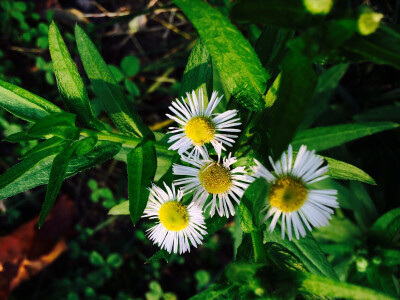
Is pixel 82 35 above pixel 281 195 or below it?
above

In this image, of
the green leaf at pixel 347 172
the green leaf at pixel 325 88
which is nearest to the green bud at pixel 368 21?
the green leaf at pixel 347 172

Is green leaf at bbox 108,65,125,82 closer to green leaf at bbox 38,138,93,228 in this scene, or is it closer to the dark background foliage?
the dark background foliage

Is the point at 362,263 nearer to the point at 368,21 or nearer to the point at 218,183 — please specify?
the point at 218,183

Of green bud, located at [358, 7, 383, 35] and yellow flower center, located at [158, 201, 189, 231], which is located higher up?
green bud, located at [358, 7, 383, 35]

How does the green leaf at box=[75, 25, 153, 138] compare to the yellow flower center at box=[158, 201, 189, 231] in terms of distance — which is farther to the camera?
the green leaf at box=[75, 25, 153, 138]

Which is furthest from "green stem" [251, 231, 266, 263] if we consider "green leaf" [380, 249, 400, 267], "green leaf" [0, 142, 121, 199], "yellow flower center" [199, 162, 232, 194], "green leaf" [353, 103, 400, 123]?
"green leaf" [353, 103, 400, 123]

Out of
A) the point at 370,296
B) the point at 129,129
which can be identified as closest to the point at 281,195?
the point at 370,296

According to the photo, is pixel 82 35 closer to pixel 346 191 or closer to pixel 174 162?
pixel 174 162
